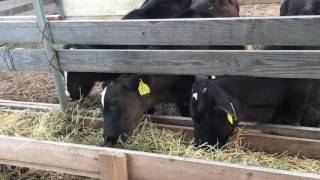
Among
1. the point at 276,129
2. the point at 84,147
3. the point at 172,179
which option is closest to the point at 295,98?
the point at 276,129

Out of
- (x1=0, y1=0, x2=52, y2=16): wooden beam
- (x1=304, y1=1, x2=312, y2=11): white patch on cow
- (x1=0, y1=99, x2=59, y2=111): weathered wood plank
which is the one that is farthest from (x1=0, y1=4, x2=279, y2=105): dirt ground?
(x1=0, y1=0, x2=52, y2=16): wooden beam

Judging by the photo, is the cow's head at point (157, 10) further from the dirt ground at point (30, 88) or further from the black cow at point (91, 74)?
the dirt ground at point (30, 88)

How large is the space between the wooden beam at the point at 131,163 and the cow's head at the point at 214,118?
2.15 ft

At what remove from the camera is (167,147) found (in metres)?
4.11

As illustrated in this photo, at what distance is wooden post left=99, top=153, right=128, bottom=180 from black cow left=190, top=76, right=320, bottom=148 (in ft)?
2.74

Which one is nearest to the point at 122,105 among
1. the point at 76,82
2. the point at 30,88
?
the point at 76,82

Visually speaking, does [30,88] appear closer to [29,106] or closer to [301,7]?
[29,106]

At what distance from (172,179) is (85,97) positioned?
2.75 meters

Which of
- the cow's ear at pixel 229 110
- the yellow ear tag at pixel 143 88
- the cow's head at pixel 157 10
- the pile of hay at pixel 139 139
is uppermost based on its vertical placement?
the cow's head at pixel 157 10

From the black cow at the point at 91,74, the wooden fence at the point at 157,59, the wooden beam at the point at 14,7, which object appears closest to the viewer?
the wooden fence at the point at 157,59

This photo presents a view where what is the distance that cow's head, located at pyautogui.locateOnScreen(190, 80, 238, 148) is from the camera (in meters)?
4.01

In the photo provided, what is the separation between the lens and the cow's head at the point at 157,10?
5.54 m

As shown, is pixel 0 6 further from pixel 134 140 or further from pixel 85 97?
pixel 134 140

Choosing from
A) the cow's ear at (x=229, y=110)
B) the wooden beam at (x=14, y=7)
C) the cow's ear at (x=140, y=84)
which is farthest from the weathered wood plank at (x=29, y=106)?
the wooden beam at (x=14, y=7)
